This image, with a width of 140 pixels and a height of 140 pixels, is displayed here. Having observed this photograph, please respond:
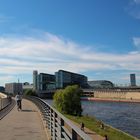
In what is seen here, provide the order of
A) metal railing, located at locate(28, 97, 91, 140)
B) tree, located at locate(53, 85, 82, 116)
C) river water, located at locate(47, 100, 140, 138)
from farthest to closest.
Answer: tree, located at locate(53, 85, 82, 116) → river water, located at locate(47, 100, 140, 138) → metal railing, located at locate(28, 97, 91, 140)

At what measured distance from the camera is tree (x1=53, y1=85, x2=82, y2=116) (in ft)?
190

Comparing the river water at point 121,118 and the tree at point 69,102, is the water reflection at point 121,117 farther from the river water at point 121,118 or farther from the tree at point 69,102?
the tree at point 69,102

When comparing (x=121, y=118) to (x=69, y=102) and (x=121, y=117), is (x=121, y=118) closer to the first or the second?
(x=121, y=117)

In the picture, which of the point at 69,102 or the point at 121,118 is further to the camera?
the point at 121,118

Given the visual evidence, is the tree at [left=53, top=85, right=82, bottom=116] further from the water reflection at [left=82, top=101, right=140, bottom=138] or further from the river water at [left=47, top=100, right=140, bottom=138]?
the water reflection at [left=82, top=101, right=140, bottom=138]

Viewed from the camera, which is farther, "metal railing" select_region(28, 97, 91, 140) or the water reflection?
the water reflection

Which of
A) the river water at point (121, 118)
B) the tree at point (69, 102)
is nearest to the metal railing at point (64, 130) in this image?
the river water at point (121, 118)

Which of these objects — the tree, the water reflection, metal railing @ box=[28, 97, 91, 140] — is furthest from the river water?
metal railing @ box=[28, 97, 91, 140]

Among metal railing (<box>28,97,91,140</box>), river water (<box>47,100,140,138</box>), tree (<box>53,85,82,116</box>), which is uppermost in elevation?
tree (<box>53,85,82,116</box>)

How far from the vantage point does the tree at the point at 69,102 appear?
58.0 m

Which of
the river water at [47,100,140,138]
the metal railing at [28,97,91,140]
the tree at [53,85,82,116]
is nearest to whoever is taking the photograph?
the metal railing at [28,97,91,140]

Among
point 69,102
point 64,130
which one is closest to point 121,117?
point 69,102

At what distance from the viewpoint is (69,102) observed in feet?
192

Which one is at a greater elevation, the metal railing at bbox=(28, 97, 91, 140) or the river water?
the metal railing at bbox=(28, 97, 91, 140)
